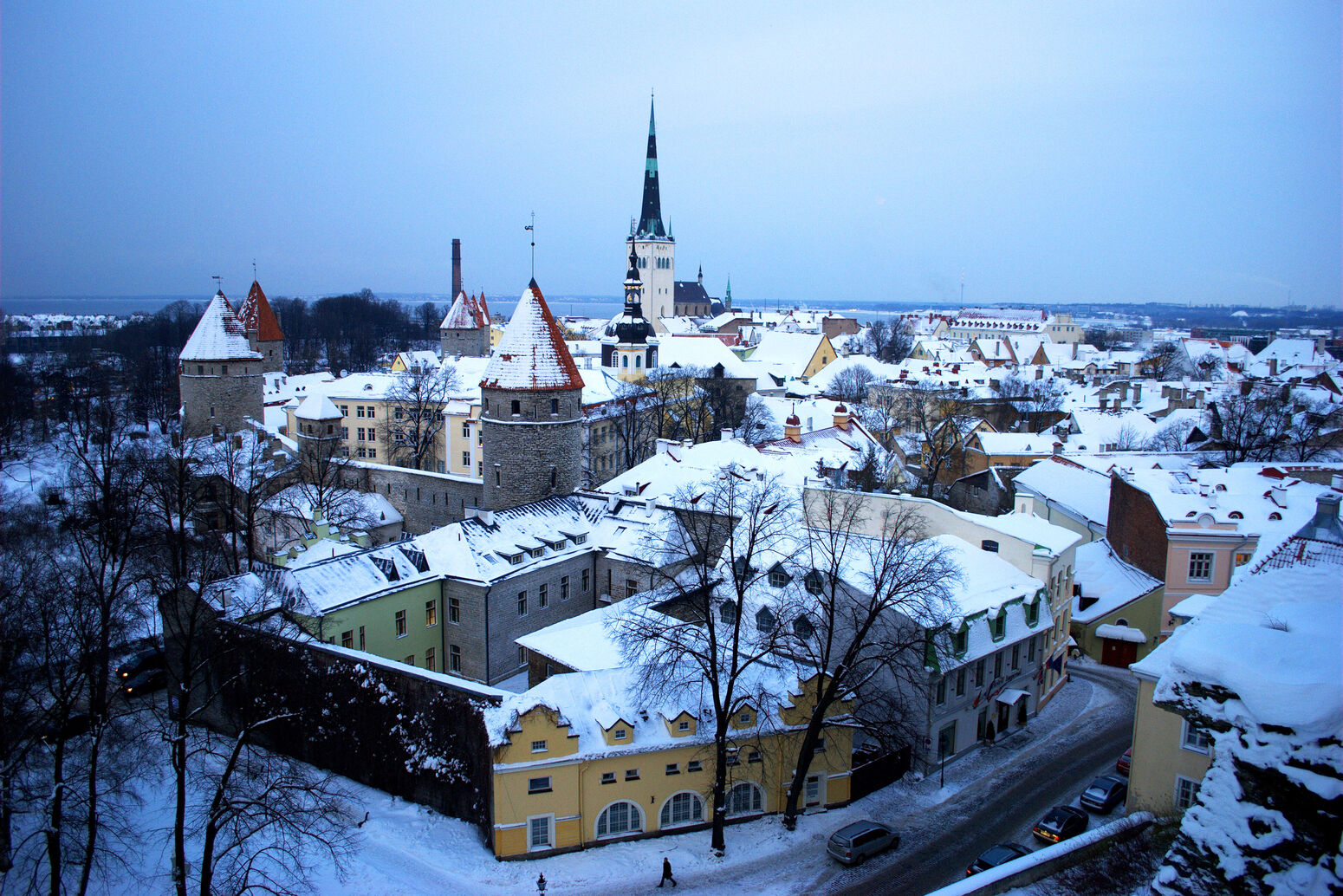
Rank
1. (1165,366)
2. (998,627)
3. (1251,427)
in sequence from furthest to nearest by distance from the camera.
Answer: (1165,366), (1251,427), (998,627)

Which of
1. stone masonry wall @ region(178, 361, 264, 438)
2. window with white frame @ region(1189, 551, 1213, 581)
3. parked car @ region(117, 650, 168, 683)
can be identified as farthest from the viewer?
stone masonry wall @ region(178, 361, 264, 438)

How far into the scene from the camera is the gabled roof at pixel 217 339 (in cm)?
4247

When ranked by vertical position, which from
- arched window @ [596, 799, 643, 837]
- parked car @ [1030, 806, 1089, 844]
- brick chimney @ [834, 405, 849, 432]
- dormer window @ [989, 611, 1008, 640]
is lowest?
arched window @ [596, 799, 643, 837]

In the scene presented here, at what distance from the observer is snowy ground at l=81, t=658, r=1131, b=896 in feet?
53.3

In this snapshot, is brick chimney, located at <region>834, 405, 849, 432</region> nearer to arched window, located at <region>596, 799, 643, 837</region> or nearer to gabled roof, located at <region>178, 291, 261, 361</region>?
gabled roof, located at <region>178, 291, 261, 361</region>

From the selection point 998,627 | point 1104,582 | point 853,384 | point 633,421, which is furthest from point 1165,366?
point 998,627

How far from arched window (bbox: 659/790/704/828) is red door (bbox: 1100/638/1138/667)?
53.7 ft

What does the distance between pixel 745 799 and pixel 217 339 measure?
35514mm

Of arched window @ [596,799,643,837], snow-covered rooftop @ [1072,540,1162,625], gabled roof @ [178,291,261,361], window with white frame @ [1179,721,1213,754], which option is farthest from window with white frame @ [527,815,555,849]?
gabled roof @ [178,291,261,361]

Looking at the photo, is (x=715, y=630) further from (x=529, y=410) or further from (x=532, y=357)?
(x=532, y=357)

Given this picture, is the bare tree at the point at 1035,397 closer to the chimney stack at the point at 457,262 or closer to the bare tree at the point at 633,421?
the bare tree at the point at 633,421

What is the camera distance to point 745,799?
19078mm

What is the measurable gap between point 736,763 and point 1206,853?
14750mm

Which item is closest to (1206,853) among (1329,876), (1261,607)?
(1329,876)
